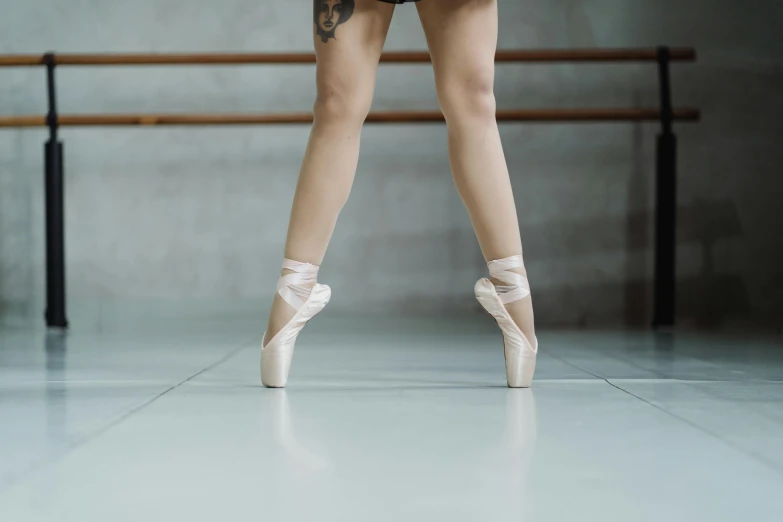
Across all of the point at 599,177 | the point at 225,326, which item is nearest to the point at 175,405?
the point at 225,326

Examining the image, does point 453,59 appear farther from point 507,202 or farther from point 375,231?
point 375,231

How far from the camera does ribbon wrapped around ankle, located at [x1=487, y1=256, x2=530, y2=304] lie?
3.57 ft

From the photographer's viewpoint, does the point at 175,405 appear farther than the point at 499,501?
Yes

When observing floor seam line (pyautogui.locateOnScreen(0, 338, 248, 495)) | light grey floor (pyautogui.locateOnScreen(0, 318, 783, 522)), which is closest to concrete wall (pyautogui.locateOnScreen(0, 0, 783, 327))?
light grey floor (pyautogui.locateOnScreen(0, 318, 783, 522))

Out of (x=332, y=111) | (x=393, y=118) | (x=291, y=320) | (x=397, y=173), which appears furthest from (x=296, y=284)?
(x=397, y=173)

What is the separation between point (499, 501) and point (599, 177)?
2253mm

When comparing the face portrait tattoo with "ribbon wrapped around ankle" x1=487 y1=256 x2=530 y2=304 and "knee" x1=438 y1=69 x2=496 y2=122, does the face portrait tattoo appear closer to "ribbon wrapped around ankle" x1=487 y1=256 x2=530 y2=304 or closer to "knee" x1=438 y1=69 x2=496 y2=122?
"knee" x1=438 y1=69 x2=496 y2=122

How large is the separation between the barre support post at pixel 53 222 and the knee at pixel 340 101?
1372mm

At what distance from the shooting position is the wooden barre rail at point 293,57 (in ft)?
7.38

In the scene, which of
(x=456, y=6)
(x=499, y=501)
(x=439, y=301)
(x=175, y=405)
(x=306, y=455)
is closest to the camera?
(x=499, y=501)

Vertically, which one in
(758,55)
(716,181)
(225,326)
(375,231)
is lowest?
(225,326)

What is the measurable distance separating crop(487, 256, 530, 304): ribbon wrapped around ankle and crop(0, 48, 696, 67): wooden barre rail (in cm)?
127

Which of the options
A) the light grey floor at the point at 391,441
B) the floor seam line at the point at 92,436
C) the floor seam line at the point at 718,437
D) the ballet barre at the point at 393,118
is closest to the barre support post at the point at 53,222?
the ballet barre at the point at 393,118

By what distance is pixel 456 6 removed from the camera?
1.09m
